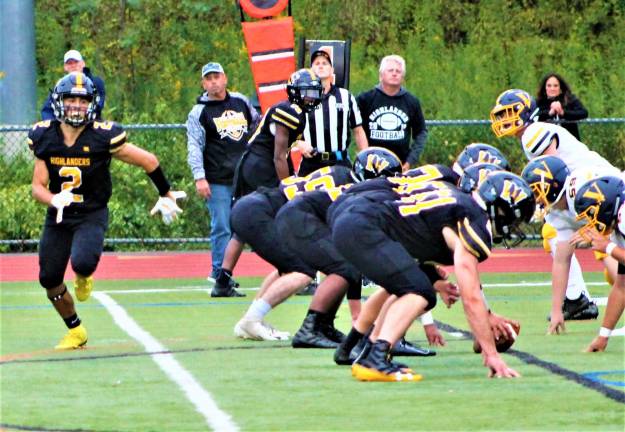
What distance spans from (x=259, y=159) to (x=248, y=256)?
526 centimetres

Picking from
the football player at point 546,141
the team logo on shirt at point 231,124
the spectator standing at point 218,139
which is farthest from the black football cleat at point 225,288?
the football player at point 546,141

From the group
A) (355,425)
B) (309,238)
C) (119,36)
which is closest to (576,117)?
(309,238)

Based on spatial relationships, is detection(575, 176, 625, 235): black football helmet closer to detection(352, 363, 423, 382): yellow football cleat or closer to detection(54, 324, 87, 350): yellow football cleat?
detection(352, 363, 423, 382): yellow football cleat

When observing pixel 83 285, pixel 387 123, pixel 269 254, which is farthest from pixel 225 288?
pixel 83 285

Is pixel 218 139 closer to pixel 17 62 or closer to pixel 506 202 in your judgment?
pixel 506 202

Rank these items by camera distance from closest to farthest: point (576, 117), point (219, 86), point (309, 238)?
1. point (309, 238)
2. point (219, 86)
3. point (576, 117)

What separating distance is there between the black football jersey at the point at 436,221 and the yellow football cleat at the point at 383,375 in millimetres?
725

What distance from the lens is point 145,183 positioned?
1889cm

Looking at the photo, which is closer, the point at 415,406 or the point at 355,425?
the point at 355,425

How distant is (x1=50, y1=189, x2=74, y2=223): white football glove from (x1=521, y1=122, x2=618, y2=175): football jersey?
316cm

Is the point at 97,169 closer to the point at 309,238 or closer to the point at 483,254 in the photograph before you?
the point at 309,238

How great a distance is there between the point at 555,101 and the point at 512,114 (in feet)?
16.6

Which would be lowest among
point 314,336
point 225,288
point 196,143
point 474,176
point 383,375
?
point 225,288

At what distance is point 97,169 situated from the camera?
396 inches
